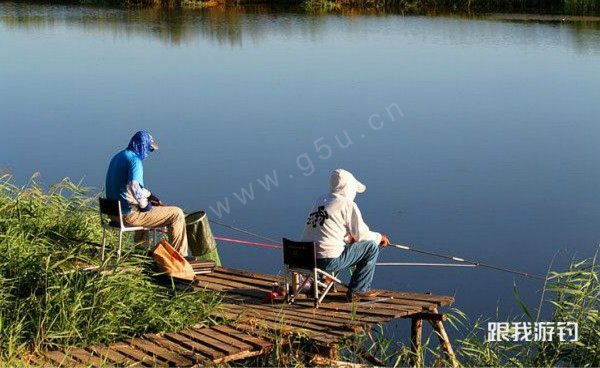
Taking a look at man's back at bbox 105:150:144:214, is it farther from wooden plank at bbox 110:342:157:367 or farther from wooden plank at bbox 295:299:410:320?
wooden plank at bbox 110:342:157:367

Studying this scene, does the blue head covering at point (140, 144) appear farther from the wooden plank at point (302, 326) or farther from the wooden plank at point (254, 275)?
the wooden plank at point (302, 326)

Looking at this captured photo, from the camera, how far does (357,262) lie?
251 inches

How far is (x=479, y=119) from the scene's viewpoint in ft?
47.3

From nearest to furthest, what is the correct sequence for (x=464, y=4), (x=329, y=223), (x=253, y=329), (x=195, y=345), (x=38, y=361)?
(x=38, y=361) < (x=195, y=345) < (x=253, y=329) < (x=329, y=223) < (x=464, y=4)

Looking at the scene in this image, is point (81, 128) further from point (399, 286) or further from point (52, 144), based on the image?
point (399, 286)

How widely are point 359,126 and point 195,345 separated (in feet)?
28.4

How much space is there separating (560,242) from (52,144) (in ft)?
21.3

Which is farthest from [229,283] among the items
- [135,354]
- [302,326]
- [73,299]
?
[135,354]

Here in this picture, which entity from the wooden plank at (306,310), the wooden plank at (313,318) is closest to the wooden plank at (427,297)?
the wooden plank at (306,310)

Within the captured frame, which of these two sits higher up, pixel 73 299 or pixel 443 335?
pixel 73 299

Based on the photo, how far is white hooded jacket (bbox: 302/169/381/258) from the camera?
242 inches

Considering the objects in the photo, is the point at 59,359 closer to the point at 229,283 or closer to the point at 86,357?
the point at 86,357

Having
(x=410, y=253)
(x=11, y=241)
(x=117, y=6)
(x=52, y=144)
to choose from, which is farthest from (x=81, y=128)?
(x=117, y=6)

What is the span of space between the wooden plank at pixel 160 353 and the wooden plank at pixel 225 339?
288mm
